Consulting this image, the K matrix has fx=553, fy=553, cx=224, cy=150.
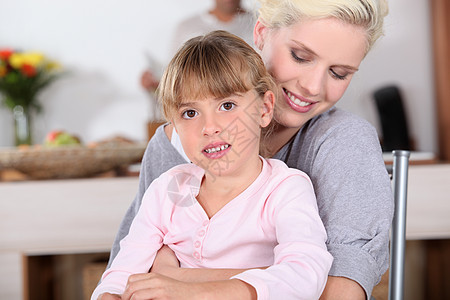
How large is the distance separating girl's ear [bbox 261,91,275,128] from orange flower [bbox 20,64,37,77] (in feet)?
7.15

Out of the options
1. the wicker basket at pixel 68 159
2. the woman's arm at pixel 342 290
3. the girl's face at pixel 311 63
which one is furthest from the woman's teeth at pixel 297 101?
the wicker basket at pixel 68 159

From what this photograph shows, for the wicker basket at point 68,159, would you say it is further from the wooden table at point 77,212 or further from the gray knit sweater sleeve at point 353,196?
the gray knit sweater sleeve at point 353,196

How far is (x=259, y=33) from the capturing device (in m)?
1.23

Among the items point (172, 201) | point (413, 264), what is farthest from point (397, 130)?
point (172, 201)

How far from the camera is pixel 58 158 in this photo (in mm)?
2268

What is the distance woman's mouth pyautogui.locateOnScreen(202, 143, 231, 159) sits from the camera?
3.21 feet

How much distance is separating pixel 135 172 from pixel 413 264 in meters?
1.62

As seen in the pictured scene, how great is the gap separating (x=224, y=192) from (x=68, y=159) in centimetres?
137

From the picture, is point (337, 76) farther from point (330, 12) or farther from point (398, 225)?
point (398, 225)

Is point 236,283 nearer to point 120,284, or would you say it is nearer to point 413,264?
point 120,284

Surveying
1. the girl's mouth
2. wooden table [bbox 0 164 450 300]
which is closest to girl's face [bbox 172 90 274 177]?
the girl's mouth

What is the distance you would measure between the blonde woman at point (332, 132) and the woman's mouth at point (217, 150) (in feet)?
0.64

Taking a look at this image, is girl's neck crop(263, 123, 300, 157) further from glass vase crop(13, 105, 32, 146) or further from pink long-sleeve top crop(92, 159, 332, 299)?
glass vase crop(13, 105, 32, 146)

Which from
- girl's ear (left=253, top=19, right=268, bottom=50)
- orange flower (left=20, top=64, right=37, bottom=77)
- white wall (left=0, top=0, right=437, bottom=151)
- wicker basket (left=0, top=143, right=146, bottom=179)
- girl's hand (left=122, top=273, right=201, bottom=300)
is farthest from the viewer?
white wall (left=0, top=0, right=437, bottom=151)
